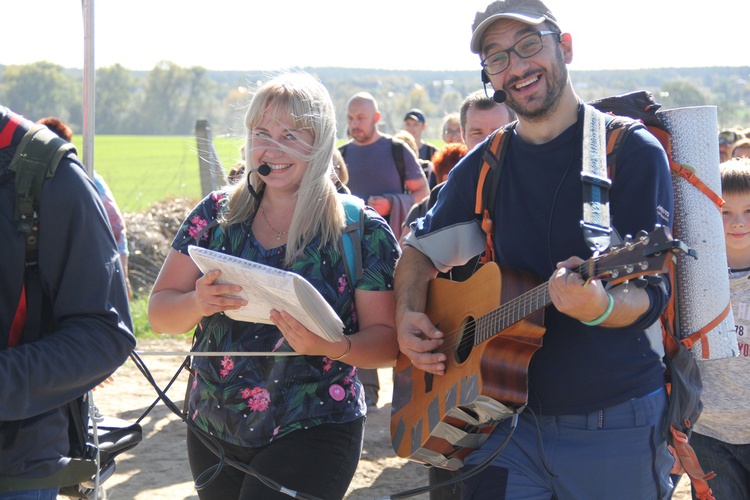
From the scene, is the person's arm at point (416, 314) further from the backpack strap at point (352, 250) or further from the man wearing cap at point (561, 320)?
the backpack strap at point (352, 250)

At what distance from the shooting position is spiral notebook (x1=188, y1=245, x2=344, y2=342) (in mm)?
2584

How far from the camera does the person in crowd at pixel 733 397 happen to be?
349 cm

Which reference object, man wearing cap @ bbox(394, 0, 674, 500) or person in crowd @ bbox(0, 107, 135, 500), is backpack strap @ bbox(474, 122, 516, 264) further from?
person in crowd @ bbox(0, 107, 135, 500)

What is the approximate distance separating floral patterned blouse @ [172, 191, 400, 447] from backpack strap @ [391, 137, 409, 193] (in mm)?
4504

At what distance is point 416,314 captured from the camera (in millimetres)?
3045

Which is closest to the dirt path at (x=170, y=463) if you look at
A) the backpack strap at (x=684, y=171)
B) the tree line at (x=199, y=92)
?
the backpack strap at (x=684, y=171)

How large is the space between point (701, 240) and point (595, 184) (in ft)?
1.58

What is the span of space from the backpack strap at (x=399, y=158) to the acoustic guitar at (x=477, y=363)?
4.48m

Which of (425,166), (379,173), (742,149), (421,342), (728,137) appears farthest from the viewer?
(728,137)

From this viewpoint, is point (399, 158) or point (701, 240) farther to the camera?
point (399, 158)

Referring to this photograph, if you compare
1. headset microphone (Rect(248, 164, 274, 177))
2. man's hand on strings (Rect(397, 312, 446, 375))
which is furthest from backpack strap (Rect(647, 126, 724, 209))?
headset microphone (Rect(248, 164, 274, 177))

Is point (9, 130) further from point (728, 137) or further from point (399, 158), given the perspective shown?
point (728, 137)

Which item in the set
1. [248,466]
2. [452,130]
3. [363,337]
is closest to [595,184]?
[363,337]

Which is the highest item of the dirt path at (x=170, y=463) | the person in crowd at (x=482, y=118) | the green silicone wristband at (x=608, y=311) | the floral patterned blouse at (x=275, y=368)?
the person in crowd at (x=482, y=118)
